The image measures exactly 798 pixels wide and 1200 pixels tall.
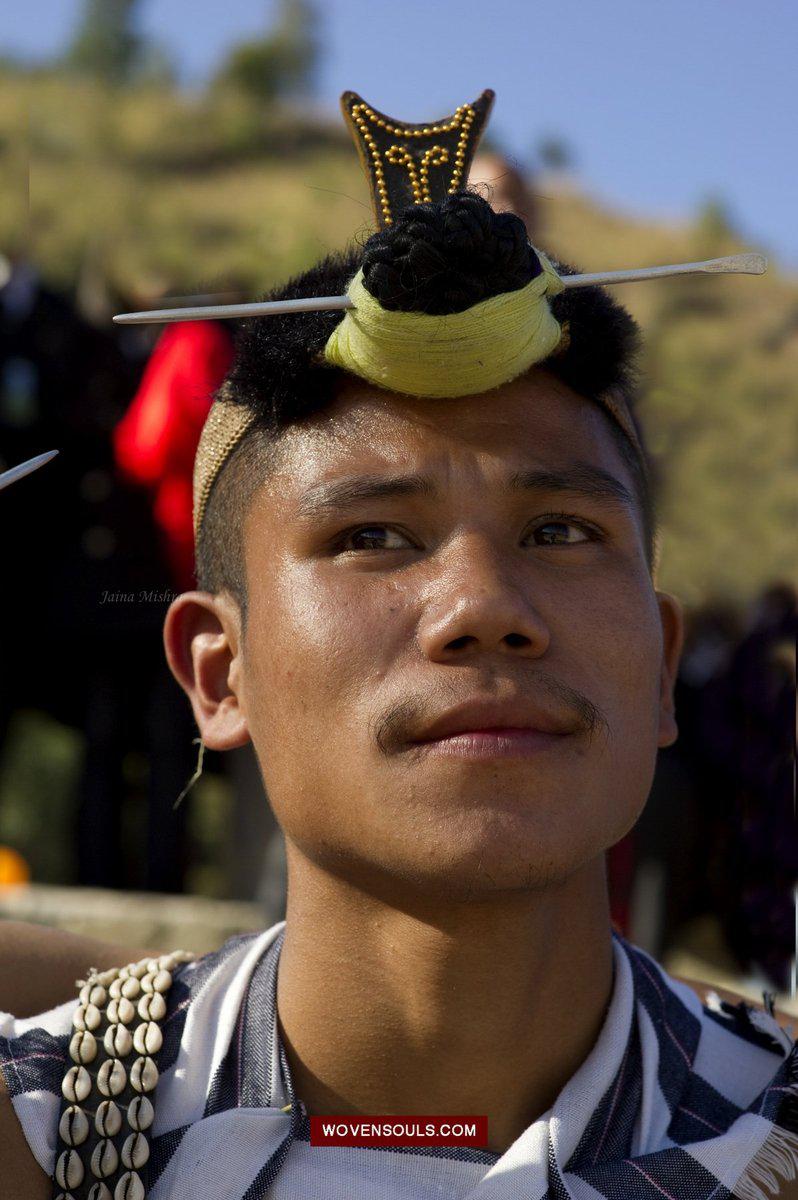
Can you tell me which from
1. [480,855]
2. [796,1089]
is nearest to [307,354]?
[480,855]

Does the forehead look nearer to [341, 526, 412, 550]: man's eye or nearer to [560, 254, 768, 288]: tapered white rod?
[341, 526, 412, 550]: man's eye

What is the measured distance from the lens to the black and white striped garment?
72.6 inches

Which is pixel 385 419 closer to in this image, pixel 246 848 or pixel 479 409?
pixel 479 409

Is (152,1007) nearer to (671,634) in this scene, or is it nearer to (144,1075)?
(144,1075)

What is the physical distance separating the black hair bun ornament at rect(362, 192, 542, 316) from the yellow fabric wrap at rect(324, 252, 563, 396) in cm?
2

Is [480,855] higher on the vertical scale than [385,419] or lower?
lower

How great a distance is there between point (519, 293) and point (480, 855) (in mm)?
808

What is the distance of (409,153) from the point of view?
2246 mm

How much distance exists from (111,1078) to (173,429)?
2617 millimetres

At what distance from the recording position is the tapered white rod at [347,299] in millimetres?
1761

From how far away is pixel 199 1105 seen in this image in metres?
1.95

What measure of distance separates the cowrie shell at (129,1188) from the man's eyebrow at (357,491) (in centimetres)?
98

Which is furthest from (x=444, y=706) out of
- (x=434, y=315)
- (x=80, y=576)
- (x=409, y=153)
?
(x=80, y=576)

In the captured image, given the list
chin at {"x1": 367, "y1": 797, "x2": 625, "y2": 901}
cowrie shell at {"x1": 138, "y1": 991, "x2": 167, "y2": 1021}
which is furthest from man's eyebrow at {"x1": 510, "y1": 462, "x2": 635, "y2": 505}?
cowrie shell at {"x1": 138, "y1": 991, "x2": 167, "y2": 1021}
